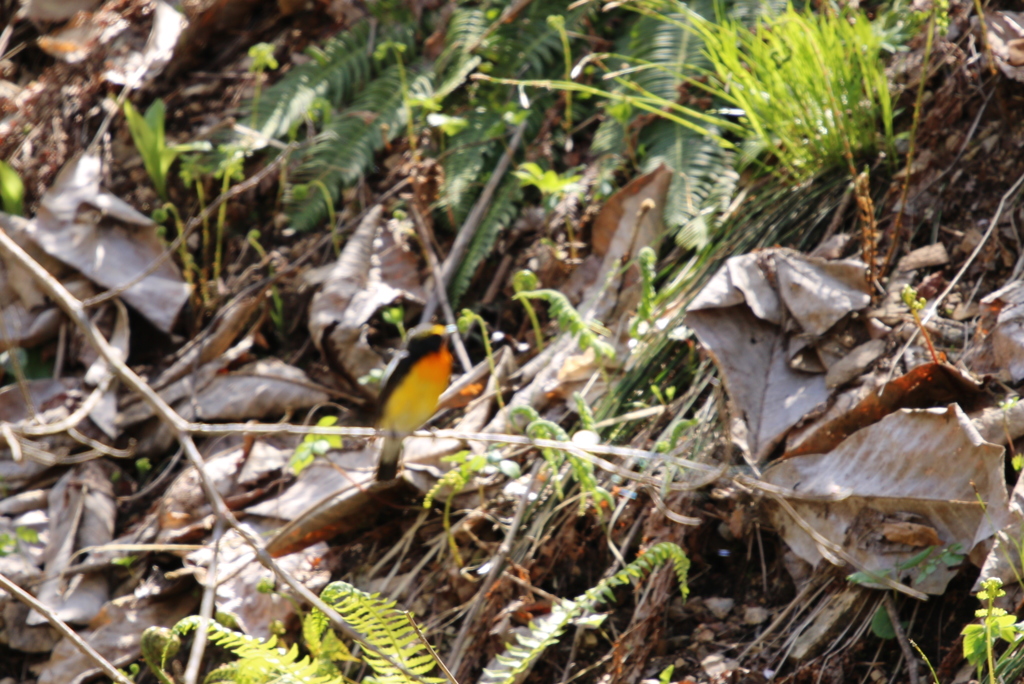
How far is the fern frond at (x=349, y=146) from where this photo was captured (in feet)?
15.0

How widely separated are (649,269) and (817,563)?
1.17 meters

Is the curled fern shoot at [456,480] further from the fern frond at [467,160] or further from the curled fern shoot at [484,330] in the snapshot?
the fern frond at [467,160]

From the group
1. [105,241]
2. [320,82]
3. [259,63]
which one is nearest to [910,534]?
[259,63]

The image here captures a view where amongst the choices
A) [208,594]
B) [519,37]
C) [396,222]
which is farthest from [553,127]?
[208,594]

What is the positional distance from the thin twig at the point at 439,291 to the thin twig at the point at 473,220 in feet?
0.14

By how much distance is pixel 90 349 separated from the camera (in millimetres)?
4375

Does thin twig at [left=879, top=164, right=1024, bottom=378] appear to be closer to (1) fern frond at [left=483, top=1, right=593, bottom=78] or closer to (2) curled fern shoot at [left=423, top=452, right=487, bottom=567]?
(2) curled fern shoot at [left=423, top=452, right=487, bottom=567]

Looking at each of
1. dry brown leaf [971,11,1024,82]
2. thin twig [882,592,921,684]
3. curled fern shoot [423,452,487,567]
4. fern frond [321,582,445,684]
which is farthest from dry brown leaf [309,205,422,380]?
dry brown leaf [971,11,1024,82]

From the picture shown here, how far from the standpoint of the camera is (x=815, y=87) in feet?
10.3

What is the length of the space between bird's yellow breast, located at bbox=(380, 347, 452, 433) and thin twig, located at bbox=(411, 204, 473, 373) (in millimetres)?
742

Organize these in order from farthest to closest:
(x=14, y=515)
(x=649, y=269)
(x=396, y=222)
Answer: (x=396, y=222) < (x=14, y=515) < (x=649, y=269)

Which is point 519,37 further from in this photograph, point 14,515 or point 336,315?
point 14,515

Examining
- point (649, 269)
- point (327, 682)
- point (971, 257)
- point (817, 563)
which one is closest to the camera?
point (327, 682)

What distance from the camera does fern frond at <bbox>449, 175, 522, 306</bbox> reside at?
13.4 ft
